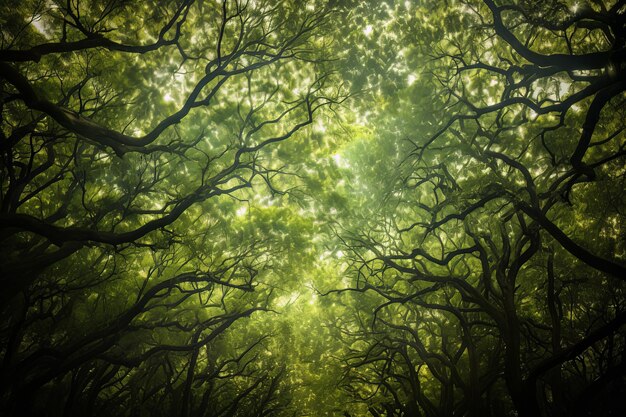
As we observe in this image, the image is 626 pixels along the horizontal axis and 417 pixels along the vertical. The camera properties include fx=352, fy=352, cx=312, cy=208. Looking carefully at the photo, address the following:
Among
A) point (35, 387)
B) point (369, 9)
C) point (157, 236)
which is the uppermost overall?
point (369, 9)

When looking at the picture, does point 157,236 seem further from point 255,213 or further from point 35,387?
point 35,387

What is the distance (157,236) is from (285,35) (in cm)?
686

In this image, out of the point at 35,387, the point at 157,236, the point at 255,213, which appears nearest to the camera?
the point at 35,387

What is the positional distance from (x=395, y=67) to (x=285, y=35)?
3044mm

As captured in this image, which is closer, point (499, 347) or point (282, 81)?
point (282, 81)

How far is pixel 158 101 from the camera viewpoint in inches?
358

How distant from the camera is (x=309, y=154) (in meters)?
10.6

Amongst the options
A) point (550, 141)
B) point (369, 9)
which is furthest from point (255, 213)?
point (550, 141)

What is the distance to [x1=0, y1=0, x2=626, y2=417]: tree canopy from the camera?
19.1ft

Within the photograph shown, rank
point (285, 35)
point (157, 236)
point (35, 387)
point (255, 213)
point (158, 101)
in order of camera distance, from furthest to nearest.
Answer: point (255, 213), point (157, 236), point (158, 101), point (285, 35), point (35, 387)

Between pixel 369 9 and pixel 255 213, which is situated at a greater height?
pixel 369 9

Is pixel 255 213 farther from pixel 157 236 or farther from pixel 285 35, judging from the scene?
pixel 285 35

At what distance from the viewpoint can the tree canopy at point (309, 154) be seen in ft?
19.1

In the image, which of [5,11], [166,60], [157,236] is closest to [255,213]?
[157,236]
